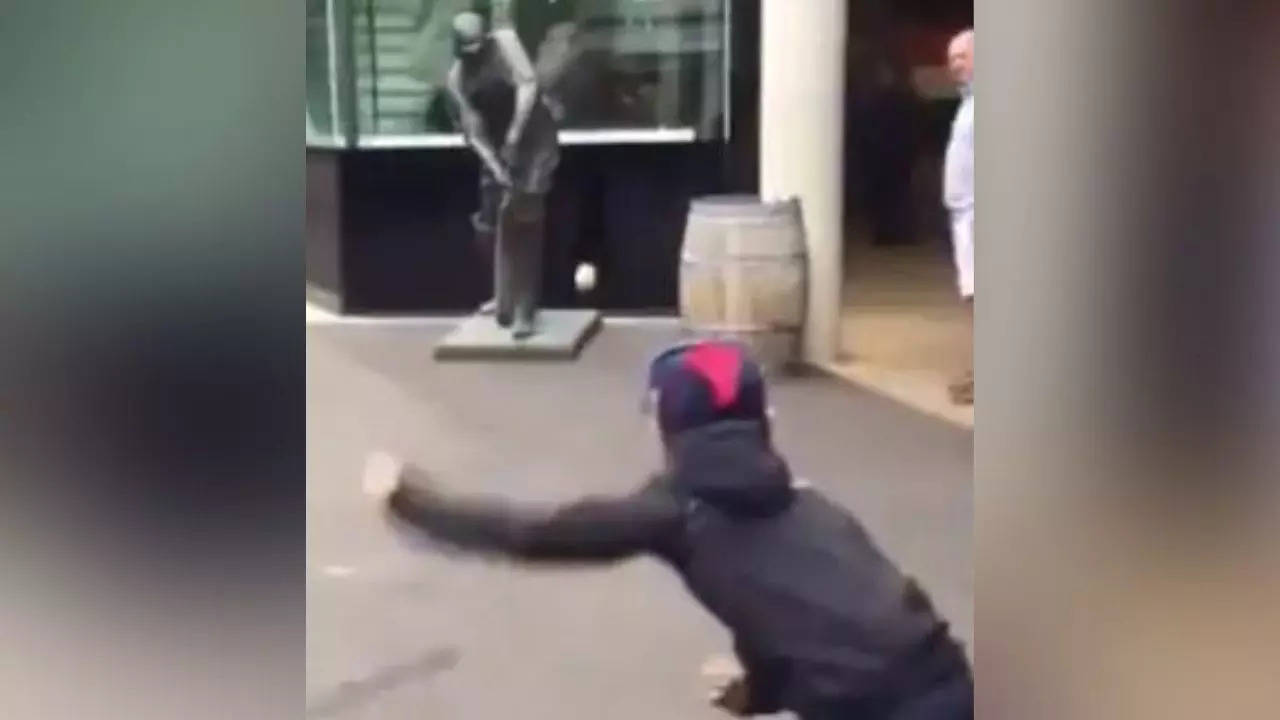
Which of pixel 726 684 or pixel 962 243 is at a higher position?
pixel 962 243

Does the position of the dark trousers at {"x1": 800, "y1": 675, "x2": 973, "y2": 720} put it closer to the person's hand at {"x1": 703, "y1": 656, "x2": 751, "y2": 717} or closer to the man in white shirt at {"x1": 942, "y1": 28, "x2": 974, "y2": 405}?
the person's hand at {"x1": 703, "y1": 656, "x2": 751, "y2": 717}

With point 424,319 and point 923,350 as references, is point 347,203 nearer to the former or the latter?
point 424,319

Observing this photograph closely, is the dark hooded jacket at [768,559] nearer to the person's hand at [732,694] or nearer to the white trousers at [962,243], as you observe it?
the person's hand at [732,694]

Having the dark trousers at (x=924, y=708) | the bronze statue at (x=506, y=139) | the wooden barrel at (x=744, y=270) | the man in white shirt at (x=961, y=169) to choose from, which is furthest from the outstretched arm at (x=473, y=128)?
the dark trousers at (x=924, y=708)

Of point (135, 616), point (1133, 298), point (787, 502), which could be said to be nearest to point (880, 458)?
point (787, 502)

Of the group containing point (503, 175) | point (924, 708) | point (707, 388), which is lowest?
point (924, 708)

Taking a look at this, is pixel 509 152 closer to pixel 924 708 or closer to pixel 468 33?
pixel 468 33

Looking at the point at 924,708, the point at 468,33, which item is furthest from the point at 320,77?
the point at 924,708
